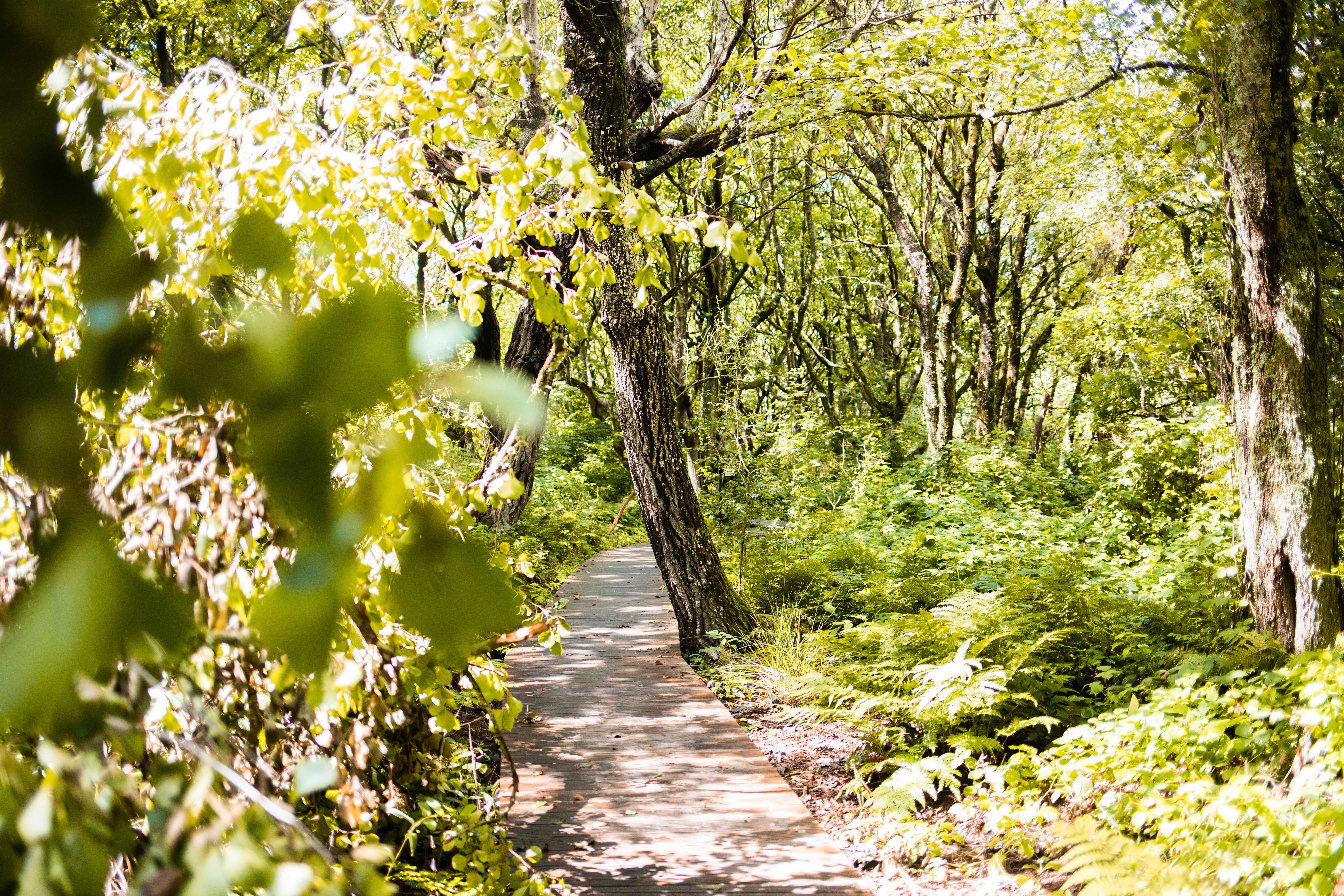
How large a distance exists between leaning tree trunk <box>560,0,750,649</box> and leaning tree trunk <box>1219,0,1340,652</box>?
3621mm

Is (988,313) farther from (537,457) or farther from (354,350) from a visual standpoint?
(354,350)

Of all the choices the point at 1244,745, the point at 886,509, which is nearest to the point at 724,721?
the point at 1244,745

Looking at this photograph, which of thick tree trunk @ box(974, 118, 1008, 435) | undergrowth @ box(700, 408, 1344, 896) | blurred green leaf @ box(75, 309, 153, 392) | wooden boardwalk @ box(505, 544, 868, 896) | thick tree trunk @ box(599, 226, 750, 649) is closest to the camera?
blurred green leaf @ box(75, 309, 153, 392)

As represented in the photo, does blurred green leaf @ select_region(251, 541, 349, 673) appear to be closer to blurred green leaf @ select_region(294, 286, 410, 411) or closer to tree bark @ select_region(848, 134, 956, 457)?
blurred green leaf @ select_region(294, 286, 410, 411)

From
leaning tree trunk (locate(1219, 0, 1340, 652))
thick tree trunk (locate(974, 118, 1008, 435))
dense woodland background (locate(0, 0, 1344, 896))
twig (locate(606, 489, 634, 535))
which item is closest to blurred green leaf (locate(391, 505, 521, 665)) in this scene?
dense woodland background (locate(0, 0, 1344, 896))

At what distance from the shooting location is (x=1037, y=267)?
75.9 feet

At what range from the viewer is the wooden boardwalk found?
3393 mm

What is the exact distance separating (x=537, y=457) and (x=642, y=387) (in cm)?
276

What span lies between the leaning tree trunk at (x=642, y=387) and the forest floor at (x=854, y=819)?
3.64ft

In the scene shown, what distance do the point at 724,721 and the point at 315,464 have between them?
497 cm

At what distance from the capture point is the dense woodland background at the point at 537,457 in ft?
1.57

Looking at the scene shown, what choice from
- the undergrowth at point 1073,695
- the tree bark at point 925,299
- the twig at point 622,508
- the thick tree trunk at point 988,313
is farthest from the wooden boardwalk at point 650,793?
the thick tree trunk at point 988,313

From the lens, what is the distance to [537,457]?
905 cm

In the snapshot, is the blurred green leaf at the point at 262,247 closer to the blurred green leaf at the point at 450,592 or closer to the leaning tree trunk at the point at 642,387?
→ the blurred green leaf at the point at 450,592
